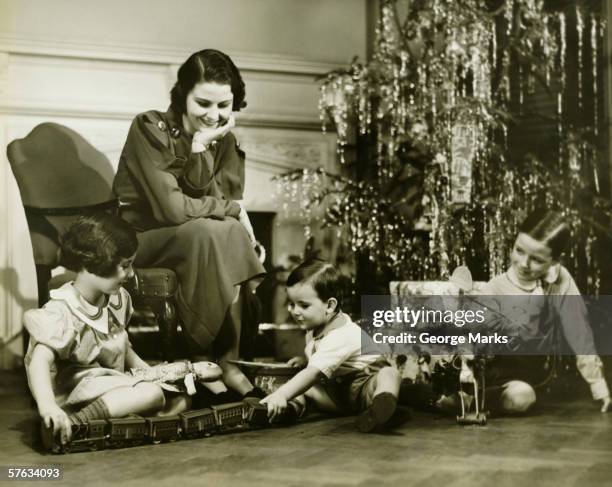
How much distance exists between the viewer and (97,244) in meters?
2.83

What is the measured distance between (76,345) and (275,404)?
2.29 feet

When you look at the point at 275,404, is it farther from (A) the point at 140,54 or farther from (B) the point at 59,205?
(A) the point at 140,54

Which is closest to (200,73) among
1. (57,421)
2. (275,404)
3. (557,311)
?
(275,404)

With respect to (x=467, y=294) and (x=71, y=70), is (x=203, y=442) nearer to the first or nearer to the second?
(x=467, y=294)

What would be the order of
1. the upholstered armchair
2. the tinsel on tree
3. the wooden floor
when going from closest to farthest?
1. the wooden floor
2. the upholstered armchair
3. the tinsel on tree

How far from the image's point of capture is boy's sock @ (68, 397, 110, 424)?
2587 millimetres

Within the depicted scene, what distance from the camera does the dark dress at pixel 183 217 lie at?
118 inches

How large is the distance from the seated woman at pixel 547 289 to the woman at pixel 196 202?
101cm

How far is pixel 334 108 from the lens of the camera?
359cm

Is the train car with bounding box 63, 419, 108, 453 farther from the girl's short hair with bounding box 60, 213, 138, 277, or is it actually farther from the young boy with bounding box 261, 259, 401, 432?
the young boy with bounding box 261, 259, 401, 432

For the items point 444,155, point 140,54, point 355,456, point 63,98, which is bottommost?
point 355,456

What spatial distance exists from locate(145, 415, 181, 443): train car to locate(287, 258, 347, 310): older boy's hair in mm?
685

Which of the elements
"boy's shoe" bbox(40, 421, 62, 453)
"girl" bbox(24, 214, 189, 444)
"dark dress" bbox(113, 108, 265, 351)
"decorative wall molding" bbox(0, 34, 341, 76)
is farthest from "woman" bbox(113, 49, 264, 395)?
"boy's shoe" bbox(40, 421, 62, 453)

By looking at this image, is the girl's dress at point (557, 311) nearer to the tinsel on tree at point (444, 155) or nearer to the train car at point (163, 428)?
the tinsel on tree at point (444, 155)
